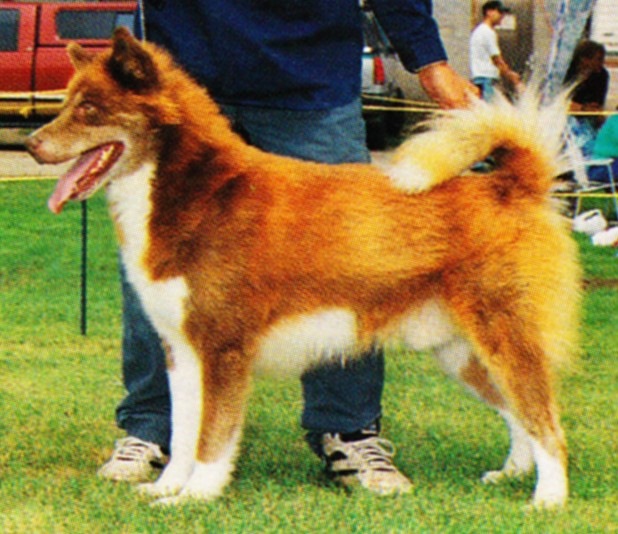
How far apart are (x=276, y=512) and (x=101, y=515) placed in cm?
51

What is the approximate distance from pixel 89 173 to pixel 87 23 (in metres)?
11.6

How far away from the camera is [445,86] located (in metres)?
3.94

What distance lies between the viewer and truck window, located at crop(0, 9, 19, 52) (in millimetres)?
14789

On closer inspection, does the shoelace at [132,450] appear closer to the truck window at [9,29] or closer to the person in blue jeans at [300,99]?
the person in blue jeans at [300,99]

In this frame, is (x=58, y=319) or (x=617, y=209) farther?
(x=617, y=209)

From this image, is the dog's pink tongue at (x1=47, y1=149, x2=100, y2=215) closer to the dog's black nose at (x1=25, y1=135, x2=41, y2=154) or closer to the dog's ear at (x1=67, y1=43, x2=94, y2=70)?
the dog's black nose at (x1=25, y1=135, x2=41, y2=154)

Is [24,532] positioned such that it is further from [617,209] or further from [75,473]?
[617,209]

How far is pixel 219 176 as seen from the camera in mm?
3654

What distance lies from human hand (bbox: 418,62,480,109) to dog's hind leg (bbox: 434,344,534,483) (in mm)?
767

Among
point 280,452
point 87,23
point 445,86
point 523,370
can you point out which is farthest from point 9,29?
point 523,370

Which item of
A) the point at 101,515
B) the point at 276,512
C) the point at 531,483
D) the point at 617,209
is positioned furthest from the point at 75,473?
the point at 617,209

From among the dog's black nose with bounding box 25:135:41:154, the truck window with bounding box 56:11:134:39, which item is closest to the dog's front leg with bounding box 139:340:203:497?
the dog's black nose with bounding box 25:135:41:154

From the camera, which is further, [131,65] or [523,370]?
[523,370]

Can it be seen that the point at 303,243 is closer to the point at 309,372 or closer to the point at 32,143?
the point at 309,372
